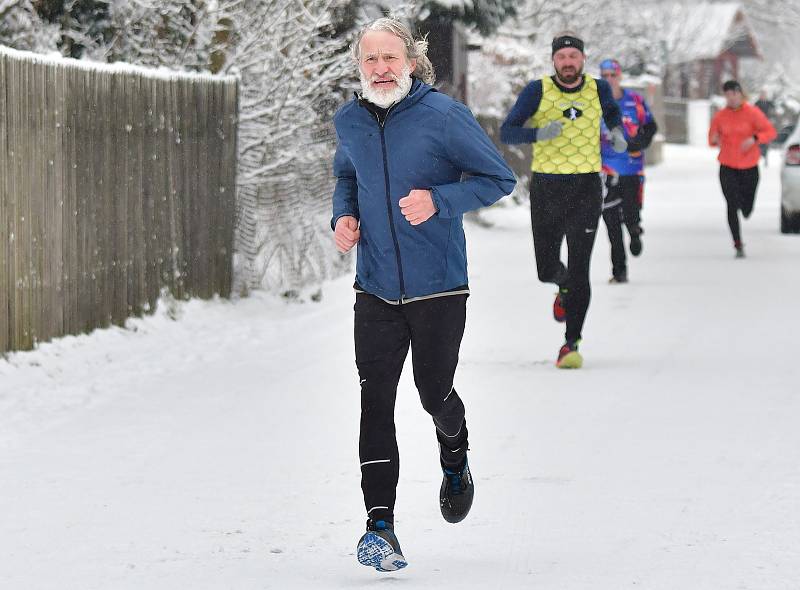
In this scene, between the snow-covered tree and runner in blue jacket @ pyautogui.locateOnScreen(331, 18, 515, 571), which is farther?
the snow-covered tree

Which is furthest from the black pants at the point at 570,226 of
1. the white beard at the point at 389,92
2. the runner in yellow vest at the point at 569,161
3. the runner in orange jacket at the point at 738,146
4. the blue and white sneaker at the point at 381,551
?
the runner in orange jacket at the point at 738,146

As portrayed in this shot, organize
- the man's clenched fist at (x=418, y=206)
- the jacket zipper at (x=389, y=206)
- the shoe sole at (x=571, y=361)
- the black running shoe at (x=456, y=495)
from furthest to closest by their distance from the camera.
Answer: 1. the shoe sole at (x=571, y=361)
2. the black running shoe at (x=456, y=495)
3. the jacket zipper at (x=389, y=206)
4. the man's clenched fist at (x=418, y=206)

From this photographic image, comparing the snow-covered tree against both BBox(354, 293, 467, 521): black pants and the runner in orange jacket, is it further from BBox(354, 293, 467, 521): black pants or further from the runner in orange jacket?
BBox(354, 293, 467, 521): black pants

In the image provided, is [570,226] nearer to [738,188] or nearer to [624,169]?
[624,169]

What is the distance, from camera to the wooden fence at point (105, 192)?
9.34 meters

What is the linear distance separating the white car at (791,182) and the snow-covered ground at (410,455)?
301 inches

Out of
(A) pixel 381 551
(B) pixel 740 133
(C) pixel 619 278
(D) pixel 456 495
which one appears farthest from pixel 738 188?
(A) pixel 381 551

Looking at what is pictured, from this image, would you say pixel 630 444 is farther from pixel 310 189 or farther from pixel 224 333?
pixel 310 189

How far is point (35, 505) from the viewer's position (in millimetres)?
6246

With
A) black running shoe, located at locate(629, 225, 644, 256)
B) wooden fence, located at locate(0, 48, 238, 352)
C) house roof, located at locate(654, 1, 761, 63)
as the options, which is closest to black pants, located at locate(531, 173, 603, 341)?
wooden fence, located at locate(0, 48, 238, 352)

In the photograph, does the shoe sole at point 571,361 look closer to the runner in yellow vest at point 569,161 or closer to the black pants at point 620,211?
the runner in yellow vest at point 569,161

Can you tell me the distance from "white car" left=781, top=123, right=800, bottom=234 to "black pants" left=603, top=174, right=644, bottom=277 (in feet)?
18.1

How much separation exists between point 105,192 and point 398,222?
18.6 feet

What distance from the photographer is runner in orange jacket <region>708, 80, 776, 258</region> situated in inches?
664
